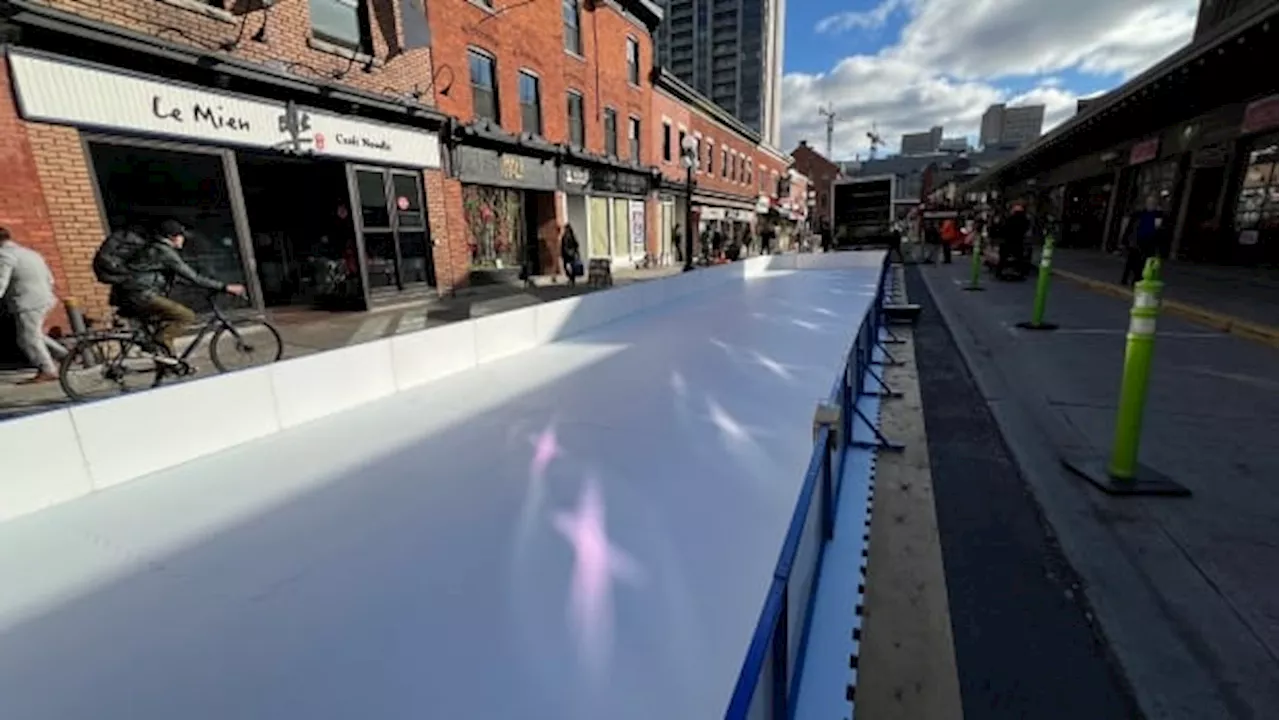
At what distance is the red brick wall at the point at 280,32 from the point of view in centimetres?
650

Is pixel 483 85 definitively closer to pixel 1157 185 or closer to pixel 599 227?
pixel 599 227

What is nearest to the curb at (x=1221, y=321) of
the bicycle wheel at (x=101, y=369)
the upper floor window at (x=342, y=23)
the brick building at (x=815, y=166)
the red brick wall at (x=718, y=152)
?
the bicycle wheel at (x=101, y=369)

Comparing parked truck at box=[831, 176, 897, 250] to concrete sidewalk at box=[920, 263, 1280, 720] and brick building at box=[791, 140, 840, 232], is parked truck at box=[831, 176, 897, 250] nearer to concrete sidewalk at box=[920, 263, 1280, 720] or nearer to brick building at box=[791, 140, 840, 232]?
concrete sidewalk at box=[920, 263, 1280, 720]

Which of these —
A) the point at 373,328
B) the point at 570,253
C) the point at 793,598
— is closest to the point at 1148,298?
the point at 793,598

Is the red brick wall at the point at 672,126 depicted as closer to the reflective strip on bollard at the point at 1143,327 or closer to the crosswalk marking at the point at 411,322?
the crosswalk marking at the point at 411,322

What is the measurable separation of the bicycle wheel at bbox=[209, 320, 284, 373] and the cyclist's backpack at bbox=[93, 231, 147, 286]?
94cm

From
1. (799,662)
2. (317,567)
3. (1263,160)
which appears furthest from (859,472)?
(1263,160)

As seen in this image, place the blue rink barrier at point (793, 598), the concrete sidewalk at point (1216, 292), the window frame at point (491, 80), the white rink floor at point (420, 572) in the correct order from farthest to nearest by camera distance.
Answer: the window frame at point (491, 80), the concrete sidewalk at point (1216, 292), the white rink floor at point (420, 572), the blue rink barrier at point (793, 598)

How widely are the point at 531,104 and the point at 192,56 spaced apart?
806cm

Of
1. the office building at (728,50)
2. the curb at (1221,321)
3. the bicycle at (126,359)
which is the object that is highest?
the office building at (728,50)

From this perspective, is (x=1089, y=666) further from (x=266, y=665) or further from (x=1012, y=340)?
(x=1012, y=340)

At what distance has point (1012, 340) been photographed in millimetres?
6898

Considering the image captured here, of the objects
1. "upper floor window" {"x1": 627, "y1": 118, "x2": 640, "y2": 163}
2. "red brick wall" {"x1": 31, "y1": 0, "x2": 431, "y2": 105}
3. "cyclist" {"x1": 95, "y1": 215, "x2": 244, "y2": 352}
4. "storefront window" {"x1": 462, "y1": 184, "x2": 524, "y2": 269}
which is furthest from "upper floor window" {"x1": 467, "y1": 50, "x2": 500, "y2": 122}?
"cyclist" {"x1": 95, "y1": 215, "x2": 244, "y2": 352}

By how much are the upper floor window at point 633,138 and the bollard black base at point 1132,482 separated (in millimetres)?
17374
